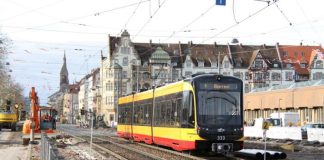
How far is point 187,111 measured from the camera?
23016mm

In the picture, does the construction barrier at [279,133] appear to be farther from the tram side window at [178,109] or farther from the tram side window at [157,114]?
the tram side window at [178,109]

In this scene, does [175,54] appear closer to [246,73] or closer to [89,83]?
[246,73]

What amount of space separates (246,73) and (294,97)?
54.4 m

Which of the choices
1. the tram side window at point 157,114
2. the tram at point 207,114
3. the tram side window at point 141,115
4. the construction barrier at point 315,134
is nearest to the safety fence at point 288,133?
the construction barrier at point 315,134

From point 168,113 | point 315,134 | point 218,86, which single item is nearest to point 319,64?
point 315,134

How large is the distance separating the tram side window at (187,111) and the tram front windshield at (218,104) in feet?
1.07

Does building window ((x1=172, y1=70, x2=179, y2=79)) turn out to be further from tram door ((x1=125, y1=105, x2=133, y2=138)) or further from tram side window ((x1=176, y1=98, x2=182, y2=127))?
tram side window ((x1=176, y1=98, x2=182, y2=127))

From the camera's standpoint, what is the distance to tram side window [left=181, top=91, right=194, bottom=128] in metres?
22.7

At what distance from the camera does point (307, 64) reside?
114 meters

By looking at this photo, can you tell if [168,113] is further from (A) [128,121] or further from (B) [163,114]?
(A) [128,121]

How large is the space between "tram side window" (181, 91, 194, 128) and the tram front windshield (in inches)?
12.8

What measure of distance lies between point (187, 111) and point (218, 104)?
4.12 feet

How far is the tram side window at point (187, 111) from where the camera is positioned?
22.7 meters

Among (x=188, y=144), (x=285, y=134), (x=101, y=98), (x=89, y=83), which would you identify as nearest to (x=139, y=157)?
(x=188, y=144)
